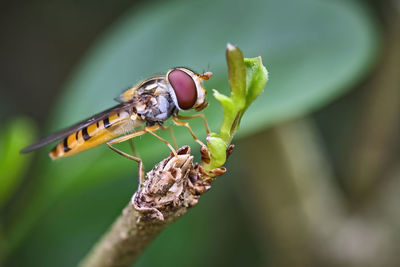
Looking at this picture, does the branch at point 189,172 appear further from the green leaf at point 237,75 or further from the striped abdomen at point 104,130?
the striped abdomen at point 104,130

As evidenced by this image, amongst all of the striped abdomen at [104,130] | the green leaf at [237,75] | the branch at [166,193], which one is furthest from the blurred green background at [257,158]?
the green leaf at [237,75]

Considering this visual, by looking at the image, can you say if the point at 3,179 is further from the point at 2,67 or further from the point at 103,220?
the point at 2,67

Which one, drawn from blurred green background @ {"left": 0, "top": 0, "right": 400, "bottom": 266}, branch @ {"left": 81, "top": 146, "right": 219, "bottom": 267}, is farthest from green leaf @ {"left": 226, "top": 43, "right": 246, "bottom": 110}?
blurred green background @ {"left": 0, "top": 0, "right": 400, "bottom": 266}

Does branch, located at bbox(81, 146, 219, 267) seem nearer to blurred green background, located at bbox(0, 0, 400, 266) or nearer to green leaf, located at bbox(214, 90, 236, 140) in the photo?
green leaf, located at bbox(214, 90, 236, 140)

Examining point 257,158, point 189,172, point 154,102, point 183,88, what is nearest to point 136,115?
point 154,102

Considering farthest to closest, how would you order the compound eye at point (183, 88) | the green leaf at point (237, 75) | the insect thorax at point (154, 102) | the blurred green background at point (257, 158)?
the blurred green background at point (257, 158) < the insect thorax at point (154, 102) < the compound eye at point (183, 88) < the green leaf at point (237, 75)
